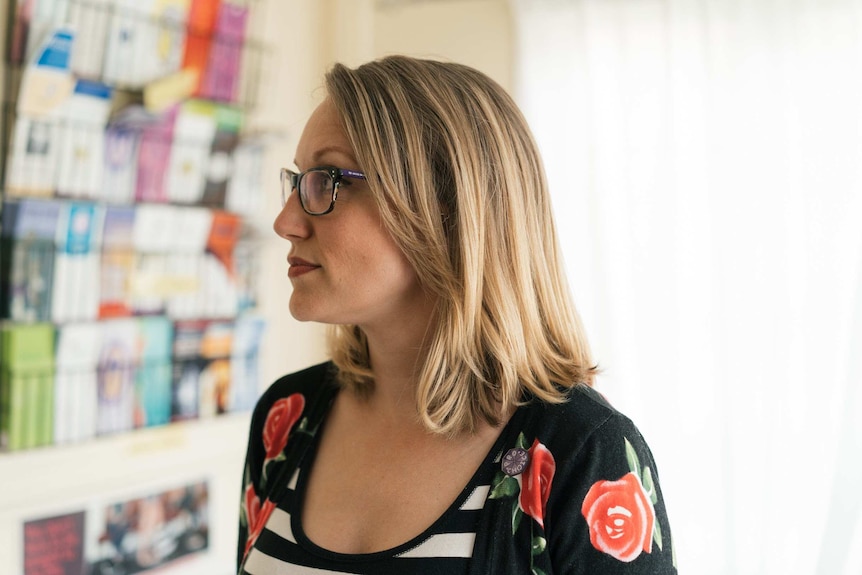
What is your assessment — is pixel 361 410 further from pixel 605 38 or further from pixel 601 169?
pixel 605 38

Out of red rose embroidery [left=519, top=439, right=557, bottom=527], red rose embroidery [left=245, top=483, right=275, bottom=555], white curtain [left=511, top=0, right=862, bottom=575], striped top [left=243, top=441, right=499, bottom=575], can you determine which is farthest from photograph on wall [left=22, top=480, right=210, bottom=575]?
red rose embroidery [left=519, top=439, right=557, bottom=527]

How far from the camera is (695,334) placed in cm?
203

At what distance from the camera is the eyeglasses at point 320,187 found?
1.11 meters

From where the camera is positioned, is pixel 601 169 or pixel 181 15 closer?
A: pixel 181 15

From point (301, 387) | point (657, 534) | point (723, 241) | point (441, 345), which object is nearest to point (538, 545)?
point (657, 534)

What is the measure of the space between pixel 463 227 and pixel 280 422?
491 mm

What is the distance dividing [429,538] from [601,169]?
4.64ft

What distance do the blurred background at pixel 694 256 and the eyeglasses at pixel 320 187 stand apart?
1.82 ft

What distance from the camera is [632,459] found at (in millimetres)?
999

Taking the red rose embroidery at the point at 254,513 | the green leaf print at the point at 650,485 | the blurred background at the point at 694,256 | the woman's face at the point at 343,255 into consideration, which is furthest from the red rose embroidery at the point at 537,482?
the blurred background at the point at 694,256

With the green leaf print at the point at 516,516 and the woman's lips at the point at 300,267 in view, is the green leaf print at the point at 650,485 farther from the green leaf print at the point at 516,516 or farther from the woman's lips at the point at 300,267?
the woman's lips at the point at 300,267

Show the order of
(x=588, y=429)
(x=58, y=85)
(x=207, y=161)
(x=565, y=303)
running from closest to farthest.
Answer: (x=588, y=429) → (x=565, y=303) → (x=58, y=85) → (x=207, y=161)

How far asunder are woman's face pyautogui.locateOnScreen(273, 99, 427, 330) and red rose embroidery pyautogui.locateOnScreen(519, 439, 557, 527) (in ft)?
1.00

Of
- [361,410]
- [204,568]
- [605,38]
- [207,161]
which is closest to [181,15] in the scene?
[207,161]
